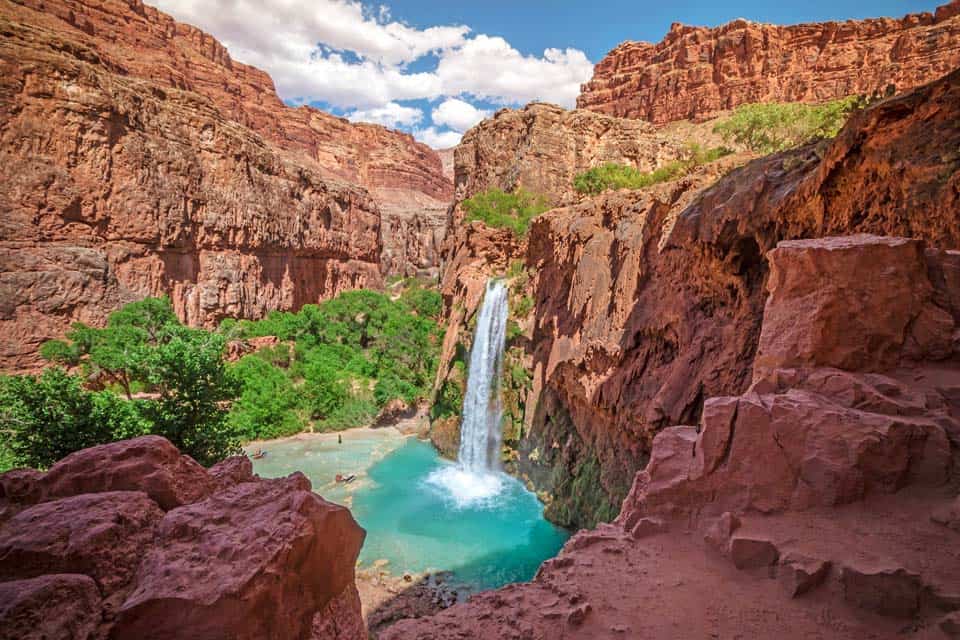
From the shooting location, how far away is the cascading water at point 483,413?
17.7m

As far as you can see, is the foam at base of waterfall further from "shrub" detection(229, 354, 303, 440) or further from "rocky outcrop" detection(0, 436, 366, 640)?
"rocky outcrop" detection(0, 436, 366, 640)

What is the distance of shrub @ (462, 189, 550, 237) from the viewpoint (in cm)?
2789

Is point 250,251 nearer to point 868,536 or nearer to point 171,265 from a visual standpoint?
point 171,265

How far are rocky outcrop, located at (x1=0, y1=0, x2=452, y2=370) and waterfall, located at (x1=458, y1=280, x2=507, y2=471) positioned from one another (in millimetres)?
21553

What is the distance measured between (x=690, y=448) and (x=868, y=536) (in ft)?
5.07

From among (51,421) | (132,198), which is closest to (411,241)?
(132,198)

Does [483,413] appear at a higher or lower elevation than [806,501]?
lower

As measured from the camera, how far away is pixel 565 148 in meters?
36.3

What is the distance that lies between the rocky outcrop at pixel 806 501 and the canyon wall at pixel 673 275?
227cm

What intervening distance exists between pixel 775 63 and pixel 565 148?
30.3 meters

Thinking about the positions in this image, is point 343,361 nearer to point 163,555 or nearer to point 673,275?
point 673,275

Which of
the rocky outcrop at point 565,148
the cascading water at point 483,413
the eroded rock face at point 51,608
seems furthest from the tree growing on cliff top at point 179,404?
the rocky outcrop at point 565,148

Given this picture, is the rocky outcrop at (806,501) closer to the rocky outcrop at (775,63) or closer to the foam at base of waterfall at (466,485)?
the foam at base of waterfall at (466,485)

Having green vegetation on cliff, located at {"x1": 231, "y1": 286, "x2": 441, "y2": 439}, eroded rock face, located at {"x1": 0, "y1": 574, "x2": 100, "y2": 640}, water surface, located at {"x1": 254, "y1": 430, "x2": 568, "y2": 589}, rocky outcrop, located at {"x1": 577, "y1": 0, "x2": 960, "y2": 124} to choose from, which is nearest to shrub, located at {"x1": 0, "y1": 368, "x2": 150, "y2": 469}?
water surface, located at {"x1": 254, "y1": 430, "x2": 568, "y2": 589}
